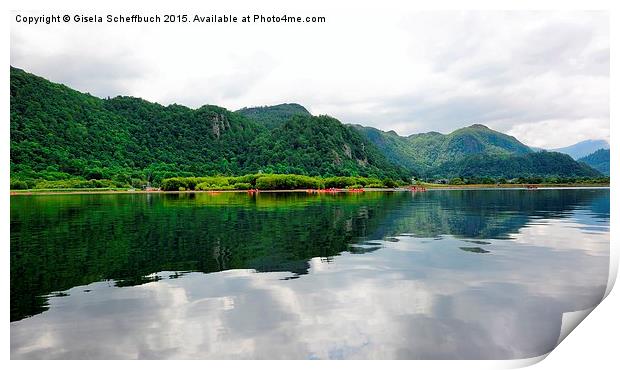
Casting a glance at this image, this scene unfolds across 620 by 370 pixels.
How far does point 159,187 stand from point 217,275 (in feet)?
183

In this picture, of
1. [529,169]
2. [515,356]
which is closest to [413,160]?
[529,169]

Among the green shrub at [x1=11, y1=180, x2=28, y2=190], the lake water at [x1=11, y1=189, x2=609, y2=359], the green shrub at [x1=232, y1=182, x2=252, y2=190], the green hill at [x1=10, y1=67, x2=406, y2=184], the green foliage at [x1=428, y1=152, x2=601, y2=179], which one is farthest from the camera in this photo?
the green shrub at [x1=232, y1=182, x2=252, y2=190]

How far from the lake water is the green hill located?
6.32 meters

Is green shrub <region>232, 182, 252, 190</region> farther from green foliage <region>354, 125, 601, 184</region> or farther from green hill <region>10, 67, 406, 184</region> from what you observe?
green foliage <region>354, 125, 601, 184</region>

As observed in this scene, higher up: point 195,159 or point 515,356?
point 195,159

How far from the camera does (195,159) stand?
84.5 meters

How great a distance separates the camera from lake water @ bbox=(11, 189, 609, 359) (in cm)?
646

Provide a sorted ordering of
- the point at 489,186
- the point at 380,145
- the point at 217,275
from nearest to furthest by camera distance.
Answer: the point at 217,275 → the point at 489,186 → the point at 380,145

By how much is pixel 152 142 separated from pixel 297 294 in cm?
6372

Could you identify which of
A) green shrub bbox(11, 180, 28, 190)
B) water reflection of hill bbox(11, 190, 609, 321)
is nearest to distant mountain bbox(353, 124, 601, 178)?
water reflection of hill bbox(11, 190, 609, 321)

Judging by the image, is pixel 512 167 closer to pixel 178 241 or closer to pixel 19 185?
pixel 19 185

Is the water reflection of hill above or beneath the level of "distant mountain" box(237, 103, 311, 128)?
beneath

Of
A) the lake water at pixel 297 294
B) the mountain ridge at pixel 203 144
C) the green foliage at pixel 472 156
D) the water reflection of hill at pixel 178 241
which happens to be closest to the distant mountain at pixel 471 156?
the green foliage at pixel 472 156
